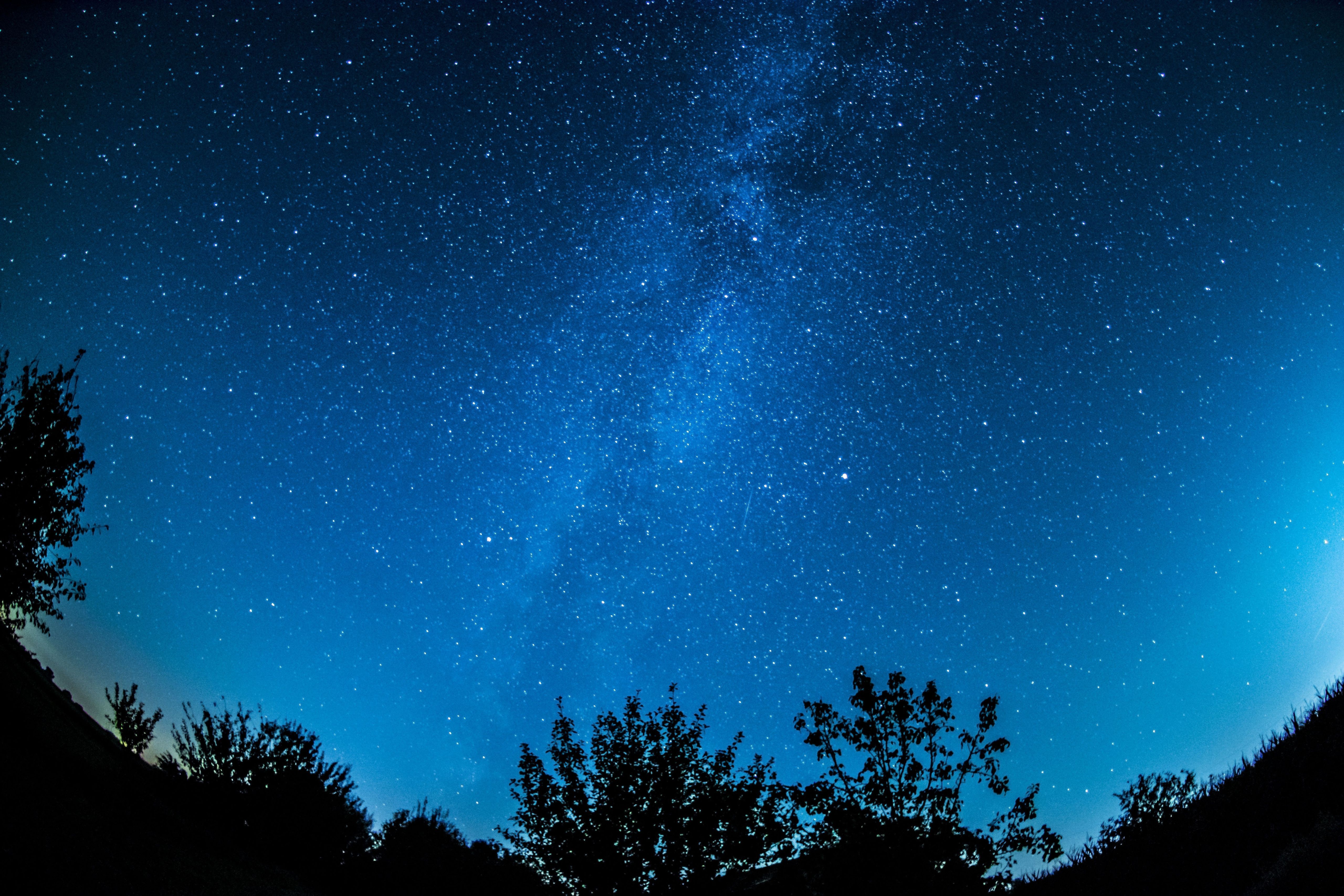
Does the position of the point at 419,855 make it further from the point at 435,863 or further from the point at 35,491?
the point at 35,491

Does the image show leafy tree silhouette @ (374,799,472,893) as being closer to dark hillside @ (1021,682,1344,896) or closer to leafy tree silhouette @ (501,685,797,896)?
leafy tree silhouette @ (501,685,797,896)

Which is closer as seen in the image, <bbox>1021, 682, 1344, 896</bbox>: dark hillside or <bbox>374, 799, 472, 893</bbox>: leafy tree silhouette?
<bbox>1021, 682, 1344, 896</bbox>: dark hillside

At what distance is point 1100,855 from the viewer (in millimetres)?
15578

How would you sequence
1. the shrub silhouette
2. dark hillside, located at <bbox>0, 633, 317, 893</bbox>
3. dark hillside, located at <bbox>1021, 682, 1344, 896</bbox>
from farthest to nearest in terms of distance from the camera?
the shrub silhouette < dark hillside, located at <bbox>0, 633, 317, 893</bbox> < dark hillside, located at <bbox>1021, 682, 1344, 896</bbox>

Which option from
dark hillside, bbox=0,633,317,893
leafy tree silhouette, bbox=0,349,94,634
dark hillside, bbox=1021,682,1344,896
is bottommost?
dark hillside, bbox=1021,682,1344,896

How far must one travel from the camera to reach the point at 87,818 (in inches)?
468

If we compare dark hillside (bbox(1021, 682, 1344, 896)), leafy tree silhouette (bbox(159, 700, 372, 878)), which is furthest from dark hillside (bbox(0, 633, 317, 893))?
dark hillside (bbox(1021, 682, 1344, 896))

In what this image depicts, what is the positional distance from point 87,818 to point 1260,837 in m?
21.7

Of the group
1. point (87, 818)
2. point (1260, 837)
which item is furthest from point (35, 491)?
point (1260, 837)

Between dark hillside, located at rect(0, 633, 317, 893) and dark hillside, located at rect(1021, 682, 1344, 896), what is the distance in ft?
57.7

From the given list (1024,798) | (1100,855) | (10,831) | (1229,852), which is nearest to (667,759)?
(1024,798)

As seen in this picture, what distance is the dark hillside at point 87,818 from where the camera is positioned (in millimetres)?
9500

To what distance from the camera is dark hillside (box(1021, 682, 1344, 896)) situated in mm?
8508

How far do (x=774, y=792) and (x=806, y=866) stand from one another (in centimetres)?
483
